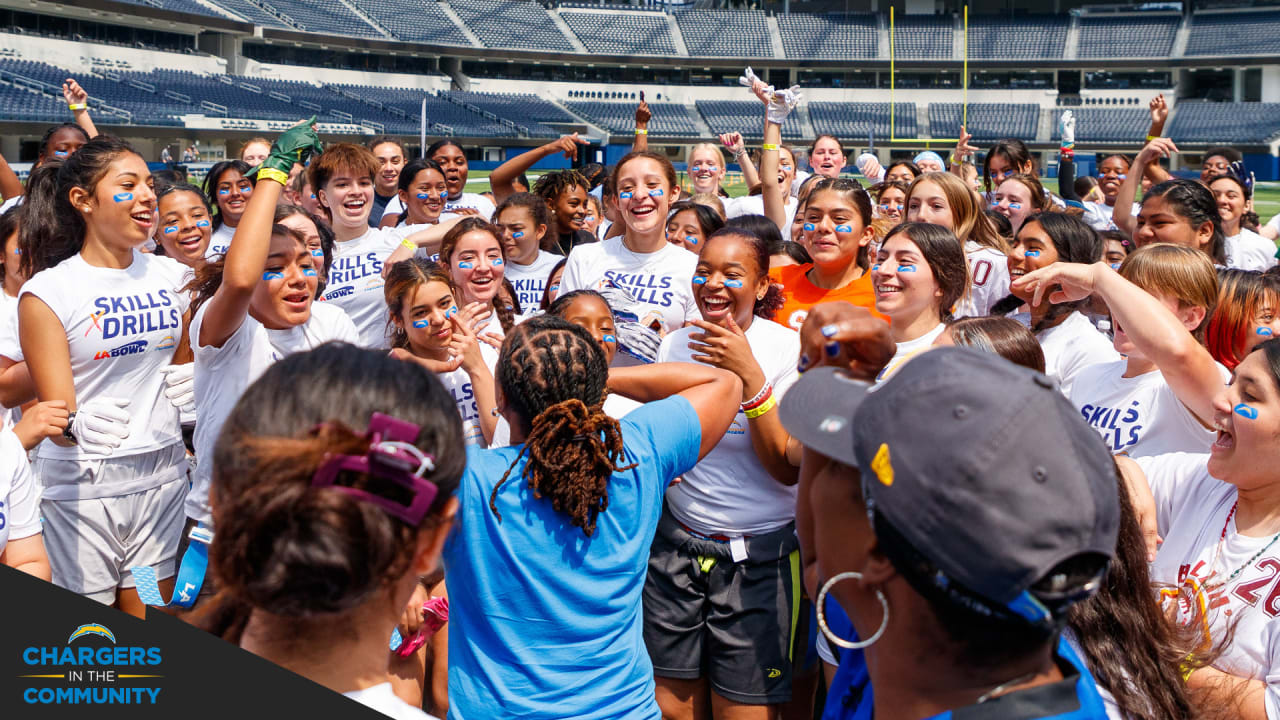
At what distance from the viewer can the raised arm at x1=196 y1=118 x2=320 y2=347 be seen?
3.12 meters

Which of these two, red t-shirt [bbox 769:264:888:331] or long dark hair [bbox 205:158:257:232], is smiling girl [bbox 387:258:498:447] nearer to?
red t-shirt [bbox 769:264:888:331]

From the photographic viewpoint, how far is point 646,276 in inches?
208

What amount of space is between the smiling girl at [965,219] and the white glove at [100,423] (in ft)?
14.5

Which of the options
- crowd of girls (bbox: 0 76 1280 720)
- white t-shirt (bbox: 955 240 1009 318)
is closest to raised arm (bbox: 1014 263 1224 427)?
crowd of girls (bbox: 0 76 1280 720)

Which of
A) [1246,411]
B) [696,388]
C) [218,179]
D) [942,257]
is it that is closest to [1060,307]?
[942,257]

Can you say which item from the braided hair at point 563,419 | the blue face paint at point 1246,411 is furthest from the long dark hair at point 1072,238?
the braided hair at point 563,419

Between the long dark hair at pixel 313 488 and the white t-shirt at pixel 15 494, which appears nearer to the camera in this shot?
the long dark hair at pixel 313 488

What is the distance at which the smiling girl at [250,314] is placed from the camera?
124 inches

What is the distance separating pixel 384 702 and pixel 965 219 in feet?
17.2

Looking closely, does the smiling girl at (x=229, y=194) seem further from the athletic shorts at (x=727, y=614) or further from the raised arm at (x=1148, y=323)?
the raised arm at (x=1148, y=323)

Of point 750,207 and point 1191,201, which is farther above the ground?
point 750,207

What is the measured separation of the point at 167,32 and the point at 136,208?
51453mm

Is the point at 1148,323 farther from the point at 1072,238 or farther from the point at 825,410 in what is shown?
the point at 1072,238

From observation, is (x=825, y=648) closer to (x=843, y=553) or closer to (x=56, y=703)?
(x=843, y=553)
